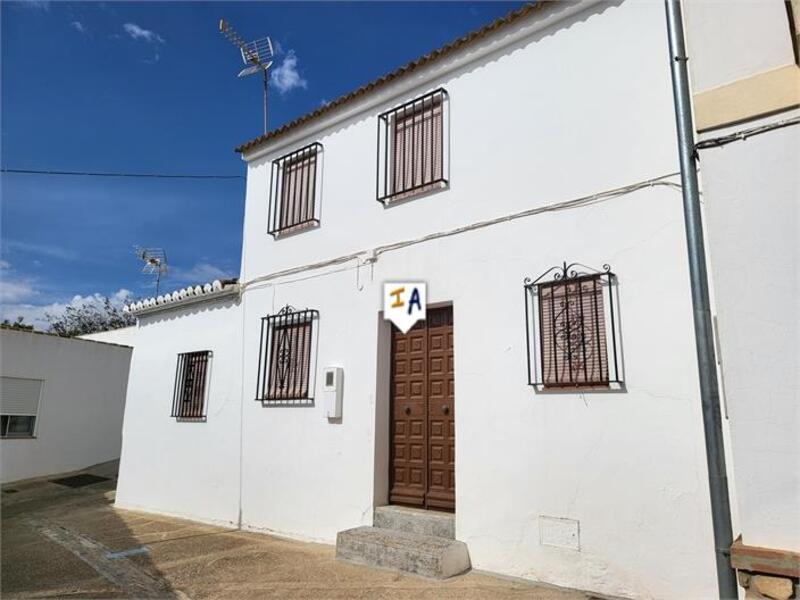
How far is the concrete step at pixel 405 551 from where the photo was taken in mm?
5102

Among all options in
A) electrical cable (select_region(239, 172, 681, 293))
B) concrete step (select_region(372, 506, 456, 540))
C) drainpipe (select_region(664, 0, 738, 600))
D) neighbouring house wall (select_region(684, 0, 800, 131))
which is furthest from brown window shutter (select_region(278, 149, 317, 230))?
neighbouring house wall (select_region(684, 0, 800, 131))

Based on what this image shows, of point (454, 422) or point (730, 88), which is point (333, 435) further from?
point (730, 88)

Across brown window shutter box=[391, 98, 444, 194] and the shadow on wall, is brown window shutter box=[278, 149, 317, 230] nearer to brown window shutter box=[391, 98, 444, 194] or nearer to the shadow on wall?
brown window shutter box=[391, 98, 444, 194]

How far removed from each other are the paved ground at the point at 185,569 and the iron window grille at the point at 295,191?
4.31 m

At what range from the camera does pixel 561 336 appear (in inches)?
206

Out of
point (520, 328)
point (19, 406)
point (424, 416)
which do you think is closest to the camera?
point (520, 328)

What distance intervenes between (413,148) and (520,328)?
2.85 metres

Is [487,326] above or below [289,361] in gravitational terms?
above

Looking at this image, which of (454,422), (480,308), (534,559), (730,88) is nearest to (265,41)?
(480,308)

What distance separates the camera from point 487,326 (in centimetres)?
576

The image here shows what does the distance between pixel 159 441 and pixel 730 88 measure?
9.41 metres

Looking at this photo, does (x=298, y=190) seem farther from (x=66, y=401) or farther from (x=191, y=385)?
(x=66, y=401)

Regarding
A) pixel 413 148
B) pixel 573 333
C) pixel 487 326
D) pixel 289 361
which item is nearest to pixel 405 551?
pixel 487 326

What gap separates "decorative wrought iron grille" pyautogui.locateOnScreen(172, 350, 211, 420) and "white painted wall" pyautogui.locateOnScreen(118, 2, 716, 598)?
0.79 meters
